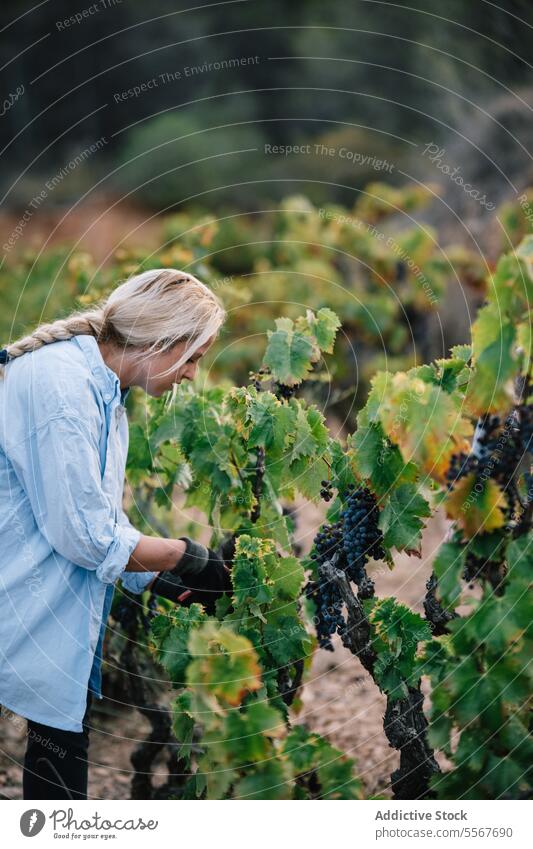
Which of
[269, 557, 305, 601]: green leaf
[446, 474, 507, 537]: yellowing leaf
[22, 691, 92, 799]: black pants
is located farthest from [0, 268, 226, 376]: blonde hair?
[22, 691, 92, 799]: black pants

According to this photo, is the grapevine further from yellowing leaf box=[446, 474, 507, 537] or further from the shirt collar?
the shirt collar

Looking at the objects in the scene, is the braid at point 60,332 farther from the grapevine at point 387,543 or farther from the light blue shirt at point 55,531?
the grapevine at point 387,543

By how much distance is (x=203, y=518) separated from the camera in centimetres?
555

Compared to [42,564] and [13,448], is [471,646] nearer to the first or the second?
[42,564]

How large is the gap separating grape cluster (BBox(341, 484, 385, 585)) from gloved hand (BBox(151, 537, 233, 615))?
1.46 feet

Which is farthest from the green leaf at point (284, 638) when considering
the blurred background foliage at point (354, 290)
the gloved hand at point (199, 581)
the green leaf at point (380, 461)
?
the blurred background foliage at point (354, 290)

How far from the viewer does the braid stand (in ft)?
8.16

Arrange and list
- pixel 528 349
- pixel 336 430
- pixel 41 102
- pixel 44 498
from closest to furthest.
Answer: pixel 528 349 < pixel 44 498 < pixel 336 430 < pixel 41 102

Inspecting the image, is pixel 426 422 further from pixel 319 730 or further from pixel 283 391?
pixel 319 730

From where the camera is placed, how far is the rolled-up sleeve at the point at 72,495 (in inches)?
89.3

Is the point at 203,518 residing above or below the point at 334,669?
above

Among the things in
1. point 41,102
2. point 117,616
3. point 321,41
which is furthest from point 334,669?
point 41,102
